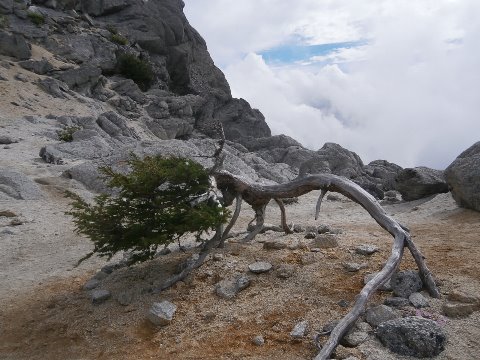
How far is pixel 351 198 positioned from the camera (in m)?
10.1

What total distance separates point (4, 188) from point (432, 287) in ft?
51.2

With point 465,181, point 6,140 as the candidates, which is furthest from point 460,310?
point 6,140

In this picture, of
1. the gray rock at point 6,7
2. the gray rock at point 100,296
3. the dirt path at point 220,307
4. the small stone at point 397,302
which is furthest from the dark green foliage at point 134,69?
the small stone at point 397,302

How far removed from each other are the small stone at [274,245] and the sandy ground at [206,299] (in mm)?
216

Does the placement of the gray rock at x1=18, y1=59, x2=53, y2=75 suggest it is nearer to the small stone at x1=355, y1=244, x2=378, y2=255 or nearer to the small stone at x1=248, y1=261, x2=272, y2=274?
the small stone at x1=248, y1=261, x2=272, y2=274

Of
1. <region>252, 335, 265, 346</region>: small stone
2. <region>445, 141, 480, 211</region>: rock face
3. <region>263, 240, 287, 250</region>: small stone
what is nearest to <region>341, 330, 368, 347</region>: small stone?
<region>252, 335, 265, 346</region>: small stone

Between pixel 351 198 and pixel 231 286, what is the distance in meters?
3.29

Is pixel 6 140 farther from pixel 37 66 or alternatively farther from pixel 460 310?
pixel 460 310

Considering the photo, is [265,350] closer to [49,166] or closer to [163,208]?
[163,208]

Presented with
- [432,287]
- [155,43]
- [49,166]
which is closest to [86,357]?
[432,287]

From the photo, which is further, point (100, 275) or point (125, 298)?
point (100, 275)

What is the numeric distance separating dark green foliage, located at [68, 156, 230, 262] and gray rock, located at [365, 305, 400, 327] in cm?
369

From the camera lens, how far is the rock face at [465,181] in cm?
1552

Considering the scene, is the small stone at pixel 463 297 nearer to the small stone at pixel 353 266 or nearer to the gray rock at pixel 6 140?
the small stone at pixel 353 266
